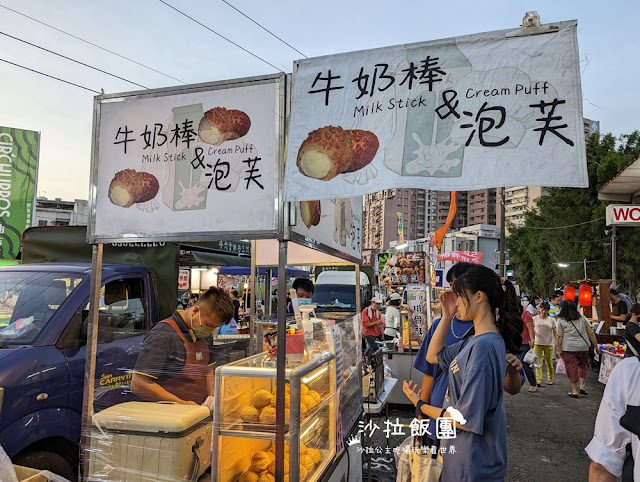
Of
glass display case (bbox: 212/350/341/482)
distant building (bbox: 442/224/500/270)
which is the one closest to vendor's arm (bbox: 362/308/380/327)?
glass display case (bbox: 212/350/341/482)

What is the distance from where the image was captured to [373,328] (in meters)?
9.98

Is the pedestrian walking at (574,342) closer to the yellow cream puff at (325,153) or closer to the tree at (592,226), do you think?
the yellow cream puff at (325,153)

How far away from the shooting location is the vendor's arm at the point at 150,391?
298 centimetres

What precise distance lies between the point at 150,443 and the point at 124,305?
6.97 feet

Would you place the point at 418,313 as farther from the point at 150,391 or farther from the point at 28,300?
the point at 28,300

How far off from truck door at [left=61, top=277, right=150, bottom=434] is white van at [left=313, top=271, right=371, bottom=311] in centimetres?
1033

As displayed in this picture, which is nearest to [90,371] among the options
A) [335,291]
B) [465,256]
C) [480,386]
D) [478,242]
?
[480,386]

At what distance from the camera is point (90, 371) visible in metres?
2.87

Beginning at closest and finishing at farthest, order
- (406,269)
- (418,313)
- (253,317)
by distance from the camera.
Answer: (253,317)
(418,313)
(406,269)

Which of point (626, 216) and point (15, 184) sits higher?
point (15, 184)

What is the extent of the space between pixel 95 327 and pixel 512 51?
9.58 feet

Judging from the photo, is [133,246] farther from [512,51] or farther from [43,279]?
[512,51]

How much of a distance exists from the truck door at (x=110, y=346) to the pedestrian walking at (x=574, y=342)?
28.7ft

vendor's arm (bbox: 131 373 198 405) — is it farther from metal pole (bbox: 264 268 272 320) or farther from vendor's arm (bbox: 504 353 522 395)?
metal pole (bbox: 264 268 272 320)
